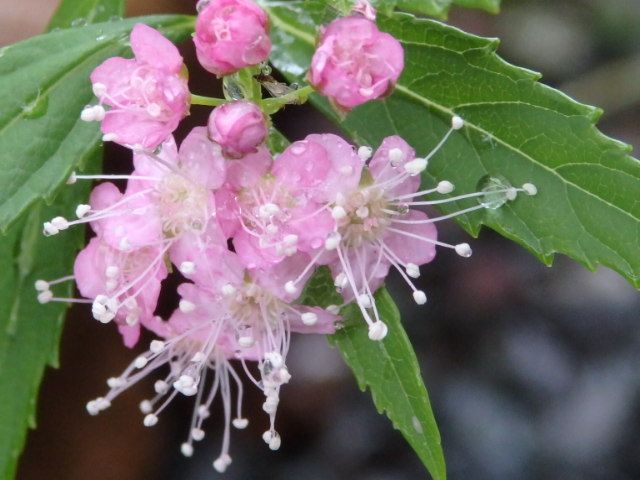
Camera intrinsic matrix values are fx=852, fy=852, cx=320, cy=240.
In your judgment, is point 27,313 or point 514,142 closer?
point 514,142

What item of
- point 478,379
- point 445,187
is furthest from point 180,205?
point 478,379

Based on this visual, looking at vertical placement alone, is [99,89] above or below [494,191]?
above

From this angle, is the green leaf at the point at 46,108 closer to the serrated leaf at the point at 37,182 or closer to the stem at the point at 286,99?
the serrated leaf at the point at 37,182

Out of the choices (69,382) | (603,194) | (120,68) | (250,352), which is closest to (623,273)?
(603,194)

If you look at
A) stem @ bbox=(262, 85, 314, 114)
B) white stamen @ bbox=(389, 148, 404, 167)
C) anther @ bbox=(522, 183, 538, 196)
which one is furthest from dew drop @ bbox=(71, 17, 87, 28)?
anther @ bbox=(522, 183, 538, 196)

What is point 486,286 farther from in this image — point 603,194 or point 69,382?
point 603,194

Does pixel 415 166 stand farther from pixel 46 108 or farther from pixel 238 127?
pixel 46 108

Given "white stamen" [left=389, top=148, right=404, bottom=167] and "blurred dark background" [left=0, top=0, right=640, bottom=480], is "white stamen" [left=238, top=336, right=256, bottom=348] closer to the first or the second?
"white stamen" [left=389, top=148, right=404, bottom=167]
